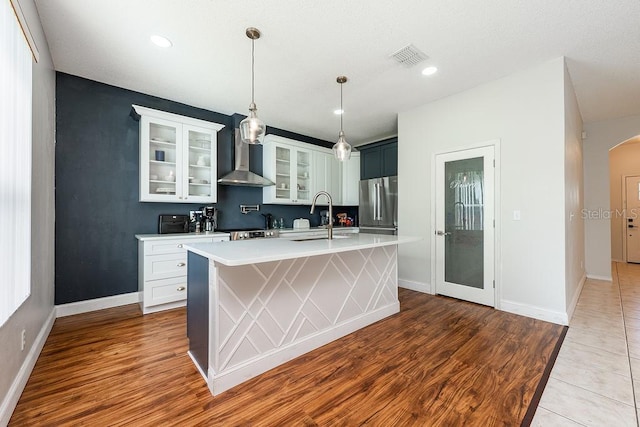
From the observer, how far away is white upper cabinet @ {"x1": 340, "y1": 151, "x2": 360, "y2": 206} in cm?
581

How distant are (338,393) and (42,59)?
355 centimetres

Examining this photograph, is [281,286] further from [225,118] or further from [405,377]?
[225,118]

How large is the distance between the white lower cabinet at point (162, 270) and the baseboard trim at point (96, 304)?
284 mm

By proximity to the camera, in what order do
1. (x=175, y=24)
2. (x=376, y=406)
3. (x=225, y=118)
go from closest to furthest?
(x=376, y=406)
(x=175, y=24)
(x=225, y=118)

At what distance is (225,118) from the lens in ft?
14.4

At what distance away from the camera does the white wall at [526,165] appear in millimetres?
2844

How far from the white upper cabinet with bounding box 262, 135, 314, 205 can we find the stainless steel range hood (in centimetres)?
32

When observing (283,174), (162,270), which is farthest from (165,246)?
(283,174)

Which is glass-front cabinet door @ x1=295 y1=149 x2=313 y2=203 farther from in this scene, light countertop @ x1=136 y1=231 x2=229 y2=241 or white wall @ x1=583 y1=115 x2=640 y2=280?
white wall @ x1=583 y1=115 x2=640 y2=280

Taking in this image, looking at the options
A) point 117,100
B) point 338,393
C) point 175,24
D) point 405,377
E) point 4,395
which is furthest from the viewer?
point 117,100

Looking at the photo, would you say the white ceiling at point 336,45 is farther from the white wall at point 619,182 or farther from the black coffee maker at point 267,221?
the white wall at point 619,182

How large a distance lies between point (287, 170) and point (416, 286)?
2.89m

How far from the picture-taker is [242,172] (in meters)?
4.27

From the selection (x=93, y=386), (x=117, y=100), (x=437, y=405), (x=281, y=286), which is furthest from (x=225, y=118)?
(x=437, y=405)
